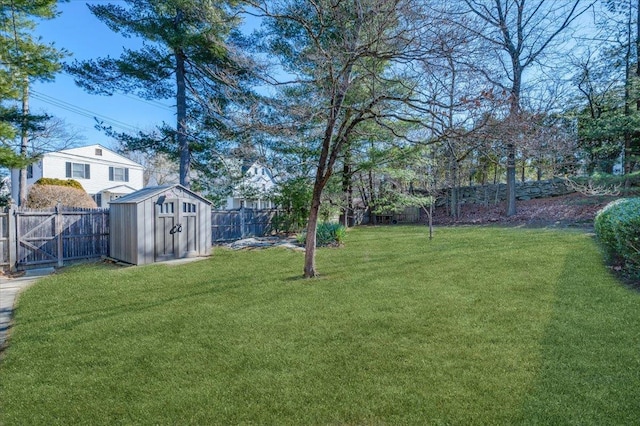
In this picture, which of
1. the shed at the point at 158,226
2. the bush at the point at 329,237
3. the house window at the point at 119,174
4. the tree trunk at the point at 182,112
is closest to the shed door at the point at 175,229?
the shed at the point at 158,226

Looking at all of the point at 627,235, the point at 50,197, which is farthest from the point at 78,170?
the point at 627,235

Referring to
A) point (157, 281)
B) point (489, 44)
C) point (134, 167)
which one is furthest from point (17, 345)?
point (134, 167)

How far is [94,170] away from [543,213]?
23821 mm

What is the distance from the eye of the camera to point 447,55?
4281mm

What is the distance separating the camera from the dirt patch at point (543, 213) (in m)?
12.7

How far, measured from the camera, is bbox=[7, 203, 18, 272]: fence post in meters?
7.11

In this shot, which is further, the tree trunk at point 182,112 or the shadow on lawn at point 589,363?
the tree trunk at point 182,112

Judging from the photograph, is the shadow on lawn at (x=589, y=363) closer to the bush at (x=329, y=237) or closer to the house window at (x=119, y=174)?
the bush at (x=329, y=237)

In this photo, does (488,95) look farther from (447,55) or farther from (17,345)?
(17,345)

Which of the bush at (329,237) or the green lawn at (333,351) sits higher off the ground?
the bush at (329,237)

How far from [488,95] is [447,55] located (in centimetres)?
88

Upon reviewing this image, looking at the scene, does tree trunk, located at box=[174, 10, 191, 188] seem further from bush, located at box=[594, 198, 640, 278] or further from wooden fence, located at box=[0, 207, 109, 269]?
bush, located at box=[594, 198, 640, 278]

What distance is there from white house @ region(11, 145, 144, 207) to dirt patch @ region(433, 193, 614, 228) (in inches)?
754

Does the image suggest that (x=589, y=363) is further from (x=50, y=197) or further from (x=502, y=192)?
(x=502, y=192)
